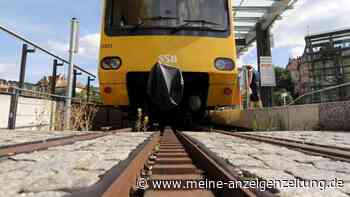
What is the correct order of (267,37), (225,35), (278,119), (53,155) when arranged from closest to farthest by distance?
(53,155) → (225,35) → (278,119) → (267,37)

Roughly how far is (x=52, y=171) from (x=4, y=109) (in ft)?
12.3

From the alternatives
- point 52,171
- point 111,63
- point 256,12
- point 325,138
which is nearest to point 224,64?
point 111,63

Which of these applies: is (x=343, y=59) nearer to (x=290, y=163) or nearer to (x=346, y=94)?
(x=346, y=94)

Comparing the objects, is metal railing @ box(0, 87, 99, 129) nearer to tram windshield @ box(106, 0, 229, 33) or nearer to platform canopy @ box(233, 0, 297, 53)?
tram windshield @ box(106, 0, 229, 33)

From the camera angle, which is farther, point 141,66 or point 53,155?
point 141,66

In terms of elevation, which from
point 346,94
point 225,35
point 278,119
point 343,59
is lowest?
point 278,119

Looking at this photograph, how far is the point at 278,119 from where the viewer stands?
23.4ft

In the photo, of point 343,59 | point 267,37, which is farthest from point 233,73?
point 343,59

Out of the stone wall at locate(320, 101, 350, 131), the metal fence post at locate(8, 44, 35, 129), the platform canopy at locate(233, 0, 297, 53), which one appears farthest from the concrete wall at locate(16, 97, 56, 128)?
the platform canopy at locate(233, 0, 297, 53)

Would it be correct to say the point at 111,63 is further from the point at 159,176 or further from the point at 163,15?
the point at 159,176

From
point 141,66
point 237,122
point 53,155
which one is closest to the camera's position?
point 53,155

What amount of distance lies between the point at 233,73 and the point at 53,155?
3896mm

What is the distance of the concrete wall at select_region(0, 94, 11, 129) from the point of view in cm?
500

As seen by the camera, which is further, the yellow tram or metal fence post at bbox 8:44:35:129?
the yellow tram
